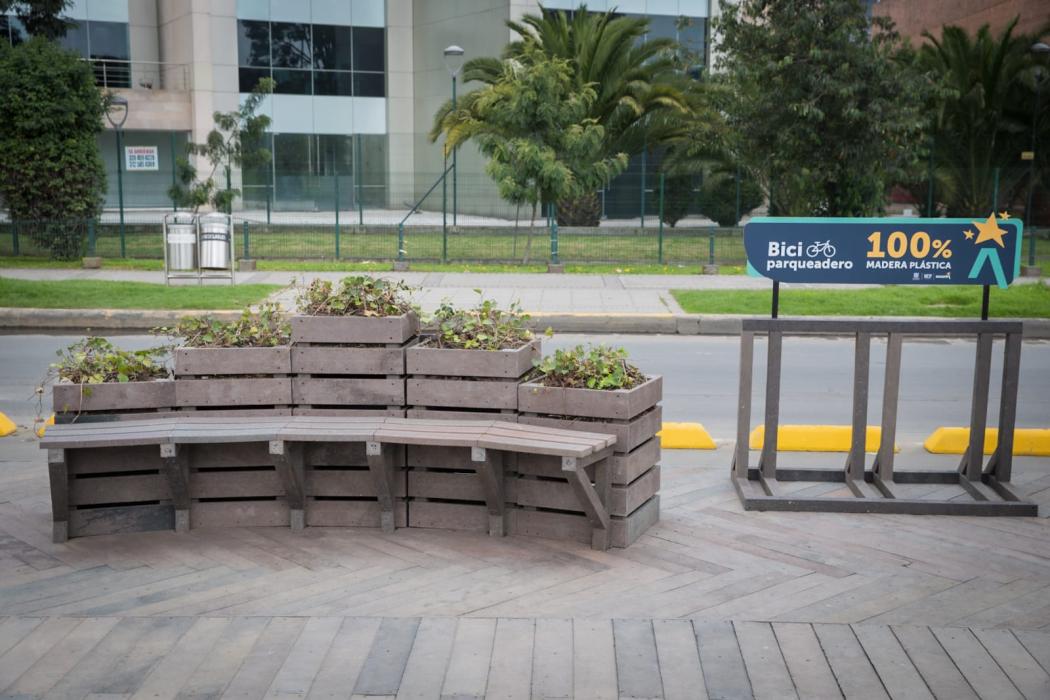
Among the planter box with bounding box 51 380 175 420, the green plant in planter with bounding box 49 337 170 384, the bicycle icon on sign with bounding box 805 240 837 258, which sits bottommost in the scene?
the planter box with bounding box 51 380 175 420

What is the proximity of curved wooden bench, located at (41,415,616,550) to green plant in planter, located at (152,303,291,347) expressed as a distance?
0.52 meters

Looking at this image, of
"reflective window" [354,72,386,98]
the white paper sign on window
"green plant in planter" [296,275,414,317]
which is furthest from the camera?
"reflective window" [354,72,386,98]

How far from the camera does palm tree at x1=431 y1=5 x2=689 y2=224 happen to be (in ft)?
101

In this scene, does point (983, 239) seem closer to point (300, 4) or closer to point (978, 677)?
point (978, 677)

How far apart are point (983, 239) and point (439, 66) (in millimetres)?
34590

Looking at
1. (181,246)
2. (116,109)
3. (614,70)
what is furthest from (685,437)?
(116,109)

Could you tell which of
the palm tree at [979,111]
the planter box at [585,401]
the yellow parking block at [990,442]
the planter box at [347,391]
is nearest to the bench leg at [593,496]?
the planter box at [585,401]

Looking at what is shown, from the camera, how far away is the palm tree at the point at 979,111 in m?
32.8

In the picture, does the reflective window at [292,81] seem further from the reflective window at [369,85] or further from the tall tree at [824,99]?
the tall tree at [824,99]

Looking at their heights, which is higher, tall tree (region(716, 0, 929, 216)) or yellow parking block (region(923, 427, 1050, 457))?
tall tree (region(716, 0, 929, 216))

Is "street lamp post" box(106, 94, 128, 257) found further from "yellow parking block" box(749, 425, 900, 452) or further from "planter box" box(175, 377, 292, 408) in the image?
"planter box" box(175, 377, 292, 408)

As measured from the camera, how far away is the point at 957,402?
11.8 m

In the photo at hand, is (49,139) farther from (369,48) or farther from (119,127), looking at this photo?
(369,48)

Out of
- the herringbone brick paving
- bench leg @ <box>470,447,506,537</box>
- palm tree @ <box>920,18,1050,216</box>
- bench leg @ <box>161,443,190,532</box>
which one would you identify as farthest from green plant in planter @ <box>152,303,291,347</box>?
palm tree @ <box>920,18,1050,216</box>
